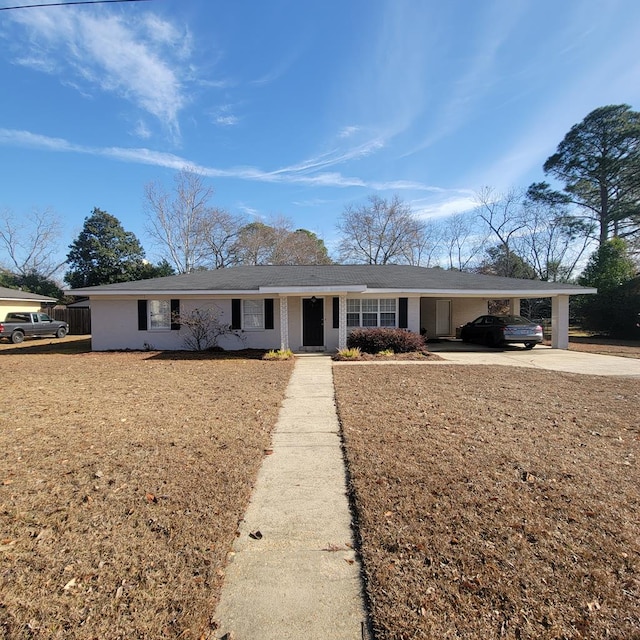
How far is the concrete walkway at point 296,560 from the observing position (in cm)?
209

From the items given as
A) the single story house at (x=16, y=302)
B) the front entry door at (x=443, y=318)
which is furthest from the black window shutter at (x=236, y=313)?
the single story house at (x=16, y=302)

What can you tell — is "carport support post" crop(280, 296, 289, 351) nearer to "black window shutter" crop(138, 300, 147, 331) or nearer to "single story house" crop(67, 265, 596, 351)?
"single story house" crop(67, 265, 596, 351)

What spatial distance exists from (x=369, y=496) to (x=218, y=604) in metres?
1.59

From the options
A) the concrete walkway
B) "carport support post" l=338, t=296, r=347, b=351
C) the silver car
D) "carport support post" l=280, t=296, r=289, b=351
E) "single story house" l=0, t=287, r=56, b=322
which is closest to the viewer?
the concrete walkway

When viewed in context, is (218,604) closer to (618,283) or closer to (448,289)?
(448,289)

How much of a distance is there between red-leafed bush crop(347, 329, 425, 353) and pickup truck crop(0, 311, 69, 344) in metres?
18.0

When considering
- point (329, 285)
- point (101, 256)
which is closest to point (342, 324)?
point (329, 285)

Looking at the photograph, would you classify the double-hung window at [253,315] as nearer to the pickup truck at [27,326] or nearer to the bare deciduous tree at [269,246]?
the pickup truck at [27,326]

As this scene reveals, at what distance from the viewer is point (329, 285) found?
13039mm

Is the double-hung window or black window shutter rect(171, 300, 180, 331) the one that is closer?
black window shutter rect(171, 300, 180, 331)

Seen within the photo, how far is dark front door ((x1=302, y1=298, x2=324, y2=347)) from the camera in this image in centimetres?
1488

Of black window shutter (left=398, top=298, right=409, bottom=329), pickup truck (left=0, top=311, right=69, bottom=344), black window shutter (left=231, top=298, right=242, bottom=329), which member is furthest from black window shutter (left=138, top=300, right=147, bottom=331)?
black window shutter (left=398, top=298, right=409, bottom=329)

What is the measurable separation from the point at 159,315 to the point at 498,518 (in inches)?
572

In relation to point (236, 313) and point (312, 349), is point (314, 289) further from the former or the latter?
point (236, 313)
